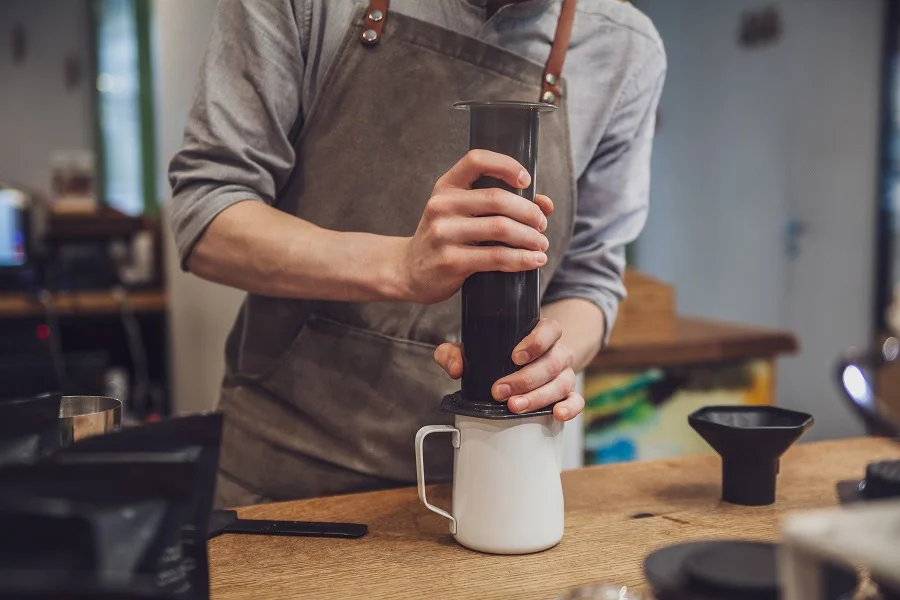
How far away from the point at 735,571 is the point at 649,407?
71.0 inches

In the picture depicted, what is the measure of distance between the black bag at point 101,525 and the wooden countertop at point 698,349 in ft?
5.59

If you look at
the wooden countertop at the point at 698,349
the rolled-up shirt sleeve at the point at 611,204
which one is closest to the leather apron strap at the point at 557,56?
the rolled-up shirt sleeve at the point at 611,204

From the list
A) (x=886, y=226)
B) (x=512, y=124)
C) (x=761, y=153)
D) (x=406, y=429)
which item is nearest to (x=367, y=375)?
(x=406, y=429)

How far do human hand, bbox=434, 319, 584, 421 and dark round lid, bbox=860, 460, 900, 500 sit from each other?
28cm

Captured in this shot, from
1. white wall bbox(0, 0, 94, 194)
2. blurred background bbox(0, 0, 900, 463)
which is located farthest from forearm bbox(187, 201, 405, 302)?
white wall bbox(0, 0, 94, 194)

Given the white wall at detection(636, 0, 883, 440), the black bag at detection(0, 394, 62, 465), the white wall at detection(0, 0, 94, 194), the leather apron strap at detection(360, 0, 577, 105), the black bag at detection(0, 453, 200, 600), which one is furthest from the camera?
the white wall at detection(0, 0, 94, 194)

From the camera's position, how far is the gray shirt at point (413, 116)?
1168mm

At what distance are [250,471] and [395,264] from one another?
1.49 ft

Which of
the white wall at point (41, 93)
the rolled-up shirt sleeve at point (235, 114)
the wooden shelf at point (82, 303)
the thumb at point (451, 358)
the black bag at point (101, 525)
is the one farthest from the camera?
the white wall at point (41, 93)

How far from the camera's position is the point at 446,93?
1.27 meters

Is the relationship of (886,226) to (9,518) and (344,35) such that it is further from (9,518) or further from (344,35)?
(9,518)

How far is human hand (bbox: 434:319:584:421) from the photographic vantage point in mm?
921

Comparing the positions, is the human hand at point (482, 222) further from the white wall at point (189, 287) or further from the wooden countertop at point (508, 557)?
the white wall at point (189, 287)

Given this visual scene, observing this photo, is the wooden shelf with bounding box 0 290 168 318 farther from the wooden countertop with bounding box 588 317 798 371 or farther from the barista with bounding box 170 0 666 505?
the barista with bounding box 170 0 666 505
